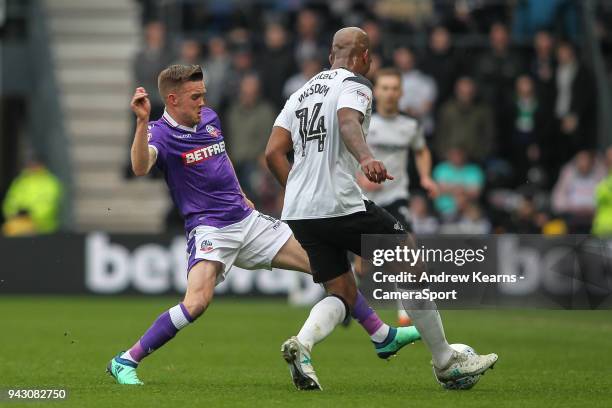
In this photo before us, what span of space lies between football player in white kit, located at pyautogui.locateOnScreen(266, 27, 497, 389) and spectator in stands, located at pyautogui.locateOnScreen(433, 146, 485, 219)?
10.7 meters

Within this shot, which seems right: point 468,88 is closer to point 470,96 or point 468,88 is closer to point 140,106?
point 470,96

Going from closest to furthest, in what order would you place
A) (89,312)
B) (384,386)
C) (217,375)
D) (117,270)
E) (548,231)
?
(384,386) < (217,375) < (89,312) < (548,231) < (117,270)

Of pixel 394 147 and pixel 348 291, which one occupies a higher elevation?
pixel 394 147

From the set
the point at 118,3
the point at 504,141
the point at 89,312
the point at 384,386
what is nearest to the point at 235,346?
the point at 384,386

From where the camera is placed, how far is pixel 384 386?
31.9ft

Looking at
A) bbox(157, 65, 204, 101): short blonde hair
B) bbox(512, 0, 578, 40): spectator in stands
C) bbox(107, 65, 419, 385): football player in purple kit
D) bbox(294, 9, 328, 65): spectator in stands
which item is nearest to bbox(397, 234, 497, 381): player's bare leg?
bbox(107, 65, 419, 385): football player in purple kit

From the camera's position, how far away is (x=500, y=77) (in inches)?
822

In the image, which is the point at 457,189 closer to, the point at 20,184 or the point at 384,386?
the point at 20,184

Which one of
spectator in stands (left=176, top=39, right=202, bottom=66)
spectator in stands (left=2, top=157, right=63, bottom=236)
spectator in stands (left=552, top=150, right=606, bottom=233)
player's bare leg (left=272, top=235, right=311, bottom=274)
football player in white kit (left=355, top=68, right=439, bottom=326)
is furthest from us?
spectator in stands (left=2, top=157, right=63, bottom=236)

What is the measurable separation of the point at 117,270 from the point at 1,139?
809 cm

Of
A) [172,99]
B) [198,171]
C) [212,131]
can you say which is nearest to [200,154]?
[198,171]

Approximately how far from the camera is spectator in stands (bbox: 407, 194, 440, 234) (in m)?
19.4

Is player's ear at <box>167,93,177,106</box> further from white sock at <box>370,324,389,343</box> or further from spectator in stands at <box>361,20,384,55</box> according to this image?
spectator in stands at <box>361,20,384,55</box>

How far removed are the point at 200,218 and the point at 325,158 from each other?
126 centimetres
